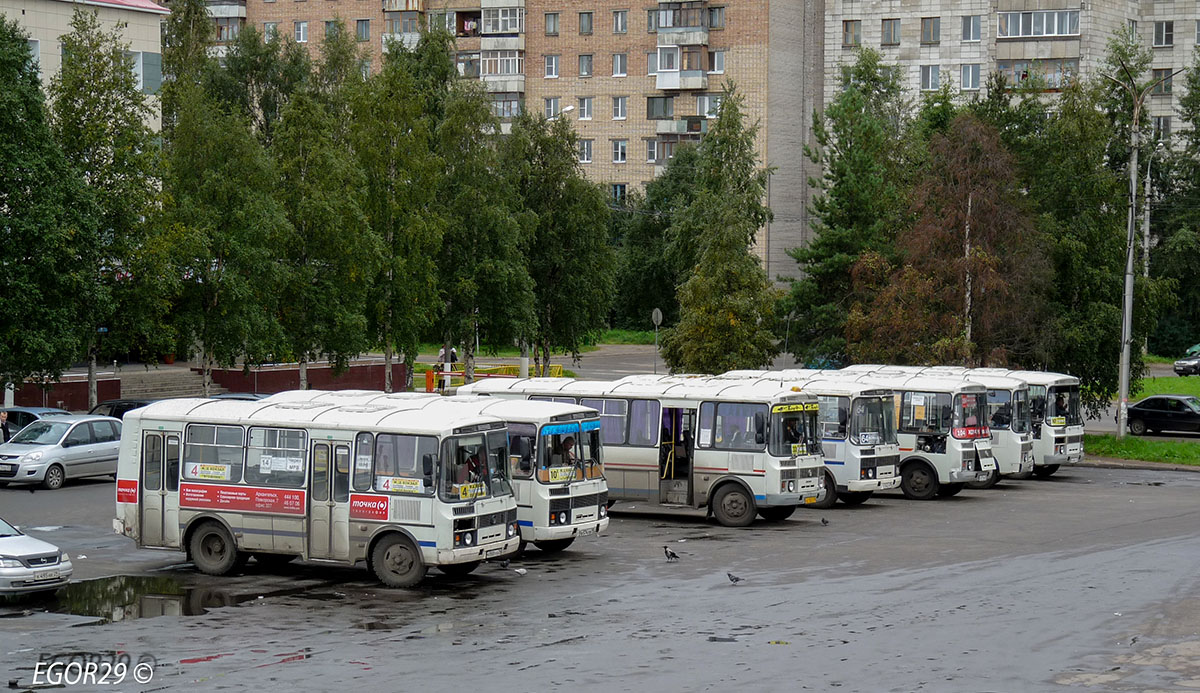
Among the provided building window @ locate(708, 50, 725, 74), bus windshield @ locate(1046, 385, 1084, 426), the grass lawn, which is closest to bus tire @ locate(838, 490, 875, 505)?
bus windshield @ locate(1046, 385, 1084, 426)

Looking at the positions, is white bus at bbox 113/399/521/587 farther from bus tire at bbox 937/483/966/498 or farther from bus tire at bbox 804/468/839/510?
bus tire at bbox 937/483/966/498

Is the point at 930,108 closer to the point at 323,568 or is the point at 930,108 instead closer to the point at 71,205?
the point at 71,205

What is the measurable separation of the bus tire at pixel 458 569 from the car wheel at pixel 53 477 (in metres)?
15.0

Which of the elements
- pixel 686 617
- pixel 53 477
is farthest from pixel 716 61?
pixel 686 617

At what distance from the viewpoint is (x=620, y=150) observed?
8712cm

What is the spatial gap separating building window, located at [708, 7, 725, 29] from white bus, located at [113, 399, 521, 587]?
213 feet

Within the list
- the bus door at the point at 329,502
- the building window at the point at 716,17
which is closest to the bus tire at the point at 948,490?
the bus door at the point at 329,502

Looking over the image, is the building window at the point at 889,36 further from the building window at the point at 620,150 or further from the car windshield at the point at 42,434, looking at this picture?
the car windshield at the point at 42,434

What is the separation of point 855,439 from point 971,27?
196ft

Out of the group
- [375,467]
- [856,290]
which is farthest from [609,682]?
[856,290]

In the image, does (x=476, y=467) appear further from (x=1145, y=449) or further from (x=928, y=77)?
(x=928, y=77)

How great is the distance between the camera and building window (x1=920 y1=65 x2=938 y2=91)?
272ft

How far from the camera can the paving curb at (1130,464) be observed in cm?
3884

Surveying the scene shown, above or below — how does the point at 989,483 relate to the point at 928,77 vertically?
below
